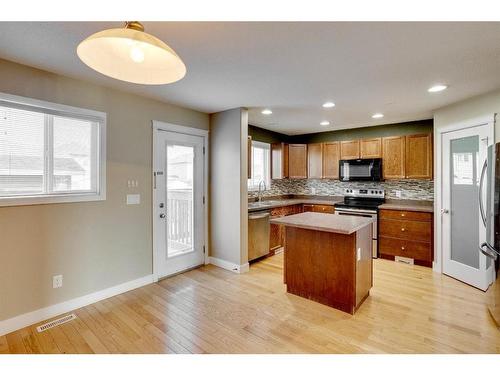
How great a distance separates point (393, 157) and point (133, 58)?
15.0ft

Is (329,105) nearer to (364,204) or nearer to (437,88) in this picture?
(437,88)

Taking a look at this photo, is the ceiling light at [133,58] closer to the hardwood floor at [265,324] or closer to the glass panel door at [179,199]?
the hardwood floor at [265,324]

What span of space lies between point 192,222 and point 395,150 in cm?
374

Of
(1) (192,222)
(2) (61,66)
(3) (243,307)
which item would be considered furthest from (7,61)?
(3) (243,307)

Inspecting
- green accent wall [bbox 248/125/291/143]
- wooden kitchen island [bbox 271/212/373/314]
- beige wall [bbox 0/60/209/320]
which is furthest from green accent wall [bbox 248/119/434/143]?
wooden kitchen island [bbox 271/212/373/314]

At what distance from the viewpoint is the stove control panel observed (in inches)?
194

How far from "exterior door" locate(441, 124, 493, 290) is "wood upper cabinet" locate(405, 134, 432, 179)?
1.92ft

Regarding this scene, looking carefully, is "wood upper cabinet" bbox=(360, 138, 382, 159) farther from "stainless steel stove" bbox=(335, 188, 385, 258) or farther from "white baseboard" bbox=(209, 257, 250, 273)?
"white baseboard" bbox=(209, 257, 250, 273)

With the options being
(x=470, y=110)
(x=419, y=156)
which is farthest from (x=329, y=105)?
(x=419, y=156)

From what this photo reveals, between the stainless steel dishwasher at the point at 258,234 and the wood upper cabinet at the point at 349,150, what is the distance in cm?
208

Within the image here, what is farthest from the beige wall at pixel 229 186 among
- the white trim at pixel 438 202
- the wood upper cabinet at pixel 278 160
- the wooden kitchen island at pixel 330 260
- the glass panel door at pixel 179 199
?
the white trim at pixel 438 202

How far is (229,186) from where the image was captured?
380 centimetres

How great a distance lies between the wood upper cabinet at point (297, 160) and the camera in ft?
18.4

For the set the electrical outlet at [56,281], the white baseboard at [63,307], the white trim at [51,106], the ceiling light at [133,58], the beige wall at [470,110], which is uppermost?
the beige wall at [470,110]
